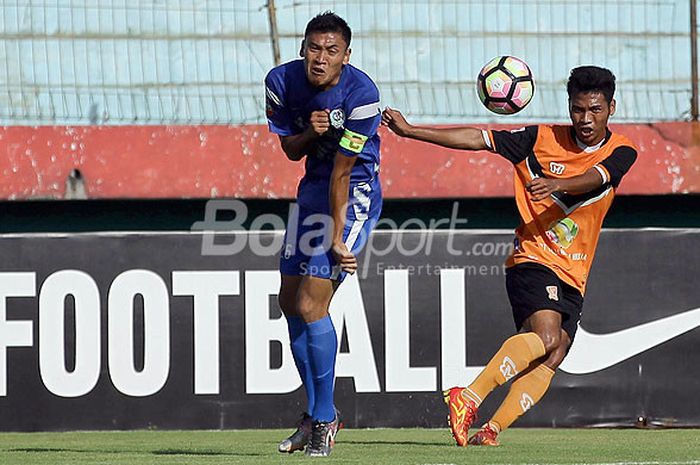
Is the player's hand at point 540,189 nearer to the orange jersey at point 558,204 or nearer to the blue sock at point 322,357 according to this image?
the orange jersey at point 558,204

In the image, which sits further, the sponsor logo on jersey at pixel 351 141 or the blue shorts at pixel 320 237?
the blue shorts at pixel 320 237

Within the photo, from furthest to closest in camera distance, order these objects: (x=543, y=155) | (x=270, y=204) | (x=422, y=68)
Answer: (x=422, y=68) < (x=270, y=204) < (x=543, y=155)

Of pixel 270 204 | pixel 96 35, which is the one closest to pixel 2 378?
pixel 270 204

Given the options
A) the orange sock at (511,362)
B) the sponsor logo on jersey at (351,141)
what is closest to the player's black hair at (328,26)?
the sponsor logo on jersey at (351,141)

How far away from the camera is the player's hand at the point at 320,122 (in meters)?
6.61

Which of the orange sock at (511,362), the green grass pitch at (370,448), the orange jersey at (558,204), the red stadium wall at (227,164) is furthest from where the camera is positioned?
the red stadium wall at (227,164)

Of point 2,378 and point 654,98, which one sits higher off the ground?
point 654,98

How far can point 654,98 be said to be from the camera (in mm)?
11633

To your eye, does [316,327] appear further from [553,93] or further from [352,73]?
[553,93]

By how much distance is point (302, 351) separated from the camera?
7.07 metres

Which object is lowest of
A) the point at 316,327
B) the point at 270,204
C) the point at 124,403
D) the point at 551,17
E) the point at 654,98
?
the point at 124,403

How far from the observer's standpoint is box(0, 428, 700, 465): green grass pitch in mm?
6535

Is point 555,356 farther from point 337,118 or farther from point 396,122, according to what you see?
point 337,118

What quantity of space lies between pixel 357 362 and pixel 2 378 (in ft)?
8.42
